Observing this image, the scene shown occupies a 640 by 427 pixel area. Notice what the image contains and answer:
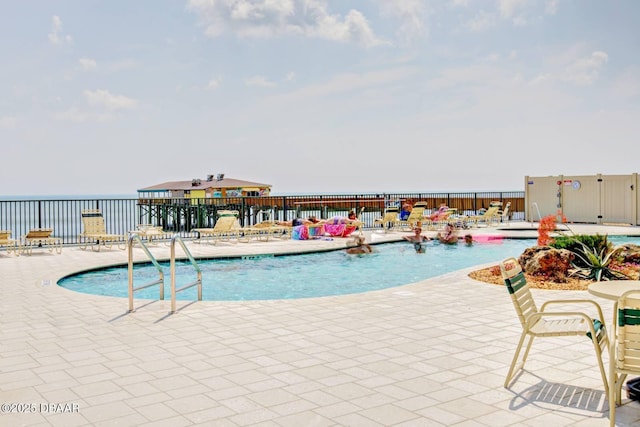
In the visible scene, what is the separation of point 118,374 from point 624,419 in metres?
3.27

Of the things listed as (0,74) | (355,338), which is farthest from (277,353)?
(0,74)

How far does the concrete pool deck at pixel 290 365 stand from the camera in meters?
3.46

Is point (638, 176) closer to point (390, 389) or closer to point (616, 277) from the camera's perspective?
point (616, 277)

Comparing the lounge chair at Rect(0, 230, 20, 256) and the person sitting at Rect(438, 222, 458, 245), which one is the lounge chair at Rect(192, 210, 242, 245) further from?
the person sitting at Rect(438, 222, 458, 245)

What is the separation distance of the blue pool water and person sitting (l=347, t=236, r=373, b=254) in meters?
0.21

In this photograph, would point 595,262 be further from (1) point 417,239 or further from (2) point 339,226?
(2) point 339,226

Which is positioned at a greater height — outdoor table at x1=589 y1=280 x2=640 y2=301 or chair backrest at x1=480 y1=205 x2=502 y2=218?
chair backrest at x1=480 y1=205 x2=502 y2=218

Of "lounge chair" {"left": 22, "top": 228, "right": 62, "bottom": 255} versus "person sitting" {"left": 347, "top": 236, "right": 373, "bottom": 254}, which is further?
"person sitting" {"left": 347, "top": 236, "right": 373, "bottom": 254}

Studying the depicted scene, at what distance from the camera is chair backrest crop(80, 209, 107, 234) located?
13982 mm

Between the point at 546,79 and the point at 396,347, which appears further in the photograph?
the point at 546,79

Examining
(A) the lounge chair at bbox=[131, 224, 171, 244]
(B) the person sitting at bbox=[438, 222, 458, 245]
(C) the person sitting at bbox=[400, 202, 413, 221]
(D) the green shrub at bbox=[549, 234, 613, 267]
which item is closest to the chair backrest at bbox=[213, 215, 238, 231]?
(A) the lounge chair at bbox=[131, 224, 171, 244]

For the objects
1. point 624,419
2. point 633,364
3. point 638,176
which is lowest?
point 624,419

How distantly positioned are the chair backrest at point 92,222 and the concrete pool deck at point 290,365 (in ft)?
22.8

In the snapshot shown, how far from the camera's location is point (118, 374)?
4.24m
